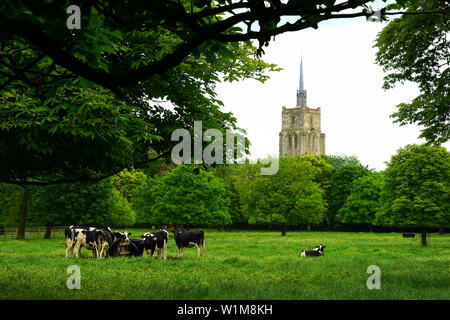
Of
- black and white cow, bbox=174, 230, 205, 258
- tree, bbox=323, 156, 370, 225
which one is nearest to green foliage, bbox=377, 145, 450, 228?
black and white cow, bbox=174, 230, 205, 258

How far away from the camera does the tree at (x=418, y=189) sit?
36312 mm

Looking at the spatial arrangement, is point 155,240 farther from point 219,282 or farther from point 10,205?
point 10,205

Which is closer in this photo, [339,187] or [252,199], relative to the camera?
[252,199]

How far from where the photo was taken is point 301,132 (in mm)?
166750

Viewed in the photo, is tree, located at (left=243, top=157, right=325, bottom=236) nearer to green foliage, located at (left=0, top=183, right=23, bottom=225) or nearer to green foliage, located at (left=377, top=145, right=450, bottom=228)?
green foliage, located at (left=377, top=145, right=450, bottom=228)

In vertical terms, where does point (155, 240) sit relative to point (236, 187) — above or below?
below

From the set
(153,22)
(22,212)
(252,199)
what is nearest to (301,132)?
(252,199)

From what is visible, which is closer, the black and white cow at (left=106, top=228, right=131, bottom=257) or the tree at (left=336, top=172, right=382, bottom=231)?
the black and white cow at (left=106, top=228, right=131, bottom=257)

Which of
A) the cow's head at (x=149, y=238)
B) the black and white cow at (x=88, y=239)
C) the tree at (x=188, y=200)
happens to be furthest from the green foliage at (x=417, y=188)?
the black and white cow at (x=88, y=239)

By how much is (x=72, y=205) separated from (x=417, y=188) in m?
31.9

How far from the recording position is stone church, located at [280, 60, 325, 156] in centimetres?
16650

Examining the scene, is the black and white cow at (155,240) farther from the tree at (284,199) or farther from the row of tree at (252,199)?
the tree at (284,199)

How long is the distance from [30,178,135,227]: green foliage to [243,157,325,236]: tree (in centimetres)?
2197
